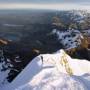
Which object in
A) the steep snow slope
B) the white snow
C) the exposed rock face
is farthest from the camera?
the white snow

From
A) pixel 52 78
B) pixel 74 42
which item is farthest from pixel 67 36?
pixel 52 78

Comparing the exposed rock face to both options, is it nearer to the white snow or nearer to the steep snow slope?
the white snow

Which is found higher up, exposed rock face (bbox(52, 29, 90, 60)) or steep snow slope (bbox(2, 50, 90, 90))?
steep snow slope (bbox(2, 50, 90, 90))

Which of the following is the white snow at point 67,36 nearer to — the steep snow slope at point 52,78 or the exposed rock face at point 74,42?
the exposed rock face at point 74,42

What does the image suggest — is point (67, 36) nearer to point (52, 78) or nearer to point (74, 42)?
Result: point (74, 42)

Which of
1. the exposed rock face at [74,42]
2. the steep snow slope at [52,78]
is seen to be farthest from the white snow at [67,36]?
the steep snow slope at [52,78]

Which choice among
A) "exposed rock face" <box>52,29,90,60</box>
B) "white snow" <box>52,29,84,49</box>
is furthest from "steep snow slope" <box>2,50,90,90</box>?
"white snow" <box>52,29,84,49</box>

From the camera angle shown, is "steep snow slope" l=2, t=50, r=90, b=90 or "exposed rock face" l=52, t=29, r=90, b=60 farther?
"exposed rock face" l=52, t=29, r=90, b=60

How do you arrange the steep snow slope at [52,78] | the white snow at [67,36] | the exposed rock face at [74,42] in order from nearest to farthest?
the steep snow slope at [52,78], the exposed rock face at [74,42], the white snow at [67,36]

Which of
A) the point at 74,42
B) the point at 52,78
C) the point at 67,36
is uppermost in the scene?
the point at 52,78

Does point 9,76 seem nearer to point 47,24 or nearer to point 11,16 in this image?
point 47,24

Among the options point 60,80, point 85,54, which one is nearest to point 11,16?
point 85,54

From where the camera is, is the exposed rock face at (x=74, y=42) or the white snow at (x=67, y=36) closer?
the exposed rock face at (x=74, y=42)
